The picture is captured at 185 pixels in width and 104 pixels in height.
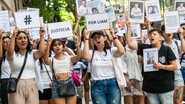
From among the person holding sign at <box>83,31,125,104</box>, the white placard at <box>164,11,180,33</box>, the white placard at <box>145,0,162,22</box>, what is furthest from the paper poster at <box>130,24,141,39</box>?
the person holding sign at <box>83,31,125,104</box>

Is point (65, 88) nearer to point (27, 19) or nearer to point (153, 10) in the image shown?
point (27, 19)

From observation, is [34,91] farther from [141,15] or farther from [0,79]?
[141,15]

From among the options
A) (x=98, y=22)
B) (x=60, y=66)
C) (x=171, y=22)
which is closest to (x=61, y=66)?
(x=60, y=66)

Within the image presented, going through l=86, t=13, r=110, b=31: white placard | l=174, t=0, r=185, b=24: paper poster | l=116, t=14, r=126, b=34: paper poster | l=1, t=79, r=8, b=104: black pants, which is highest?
l=174, t=0, r=185, b=24: paper poster

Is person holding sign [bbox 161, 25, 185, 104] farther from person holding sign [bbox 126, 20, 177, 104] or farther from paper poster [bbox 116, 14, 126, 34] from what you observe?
paper poster [bbox 116, 14, 126, 34]

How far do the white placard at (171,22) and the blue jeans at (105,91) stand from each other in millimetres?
1803

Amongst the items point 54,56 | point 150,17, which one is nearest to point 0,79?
point 54,56

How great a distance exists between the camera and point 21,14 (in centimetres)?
754

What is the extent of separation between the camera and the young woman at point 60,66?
23.8 feet

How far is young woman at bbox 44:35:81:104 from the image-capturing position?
7254mm

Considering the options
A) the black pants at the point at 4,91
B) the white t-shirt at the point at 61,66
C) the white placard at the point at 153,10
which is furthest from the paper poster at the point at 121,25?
the black pants at the point at 4,91

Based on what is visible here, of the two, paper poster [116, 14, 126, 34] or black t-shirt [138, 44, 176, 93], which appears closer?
black t-shirt [138, 44, 176, 93]

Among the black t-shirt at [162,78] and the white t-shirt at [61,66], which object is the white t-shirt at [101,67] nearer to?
the white t-shirt at [61,66]

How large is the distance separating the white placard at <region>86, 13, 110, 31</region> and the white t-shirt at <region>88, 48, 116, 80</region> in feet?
1.60
